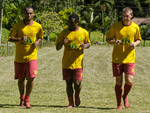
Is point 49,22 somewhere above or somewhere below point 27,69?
below

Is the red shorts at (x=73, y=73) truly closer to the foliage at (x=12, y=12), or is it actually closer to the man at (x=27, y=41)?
the man at (x=27, y=41)

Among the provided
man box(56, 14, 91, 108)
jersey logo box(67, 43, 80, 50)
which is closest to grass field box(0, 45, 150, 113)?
man box(56, 14, 91, 108)

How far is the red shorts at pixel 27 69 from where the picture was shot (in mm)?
9531

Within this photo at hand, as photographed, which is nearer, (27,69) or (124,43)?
(124,43)

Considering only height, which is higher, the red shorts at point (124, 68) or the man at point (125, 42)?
the man at point (125, 42)

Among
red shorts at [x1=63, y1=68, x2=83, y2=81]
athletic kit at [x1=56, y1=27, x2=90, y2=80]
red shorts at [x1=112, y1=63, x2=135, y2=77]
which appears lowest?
red shorts at [x1=63, y1=68, x2=83, y2=81]

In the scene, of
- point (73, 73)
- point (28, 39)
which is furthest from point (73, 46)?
point (28, 39)

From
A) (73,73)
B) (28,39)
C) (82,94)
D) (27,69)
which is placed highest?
(28,39)

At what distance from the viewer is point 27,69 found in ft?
31.4

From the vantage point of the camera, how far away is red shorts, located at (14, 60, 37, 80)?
31.3ft

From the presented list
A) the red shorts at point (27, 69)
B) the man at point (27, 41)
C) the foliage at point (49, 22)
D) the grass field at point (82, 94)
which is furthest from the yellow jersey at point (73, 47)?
the foliage at point (49, 22)

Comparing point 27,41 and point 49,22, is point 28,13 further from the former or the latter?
point 49,22

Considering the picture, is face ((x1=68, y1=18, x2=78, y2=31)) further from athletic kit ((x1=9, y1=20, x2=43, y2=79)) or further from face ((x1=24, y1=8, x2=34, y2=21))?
face ((x1=24, y1=8, x2=34, y2=21))

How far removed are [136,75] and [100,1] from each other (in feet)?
234
